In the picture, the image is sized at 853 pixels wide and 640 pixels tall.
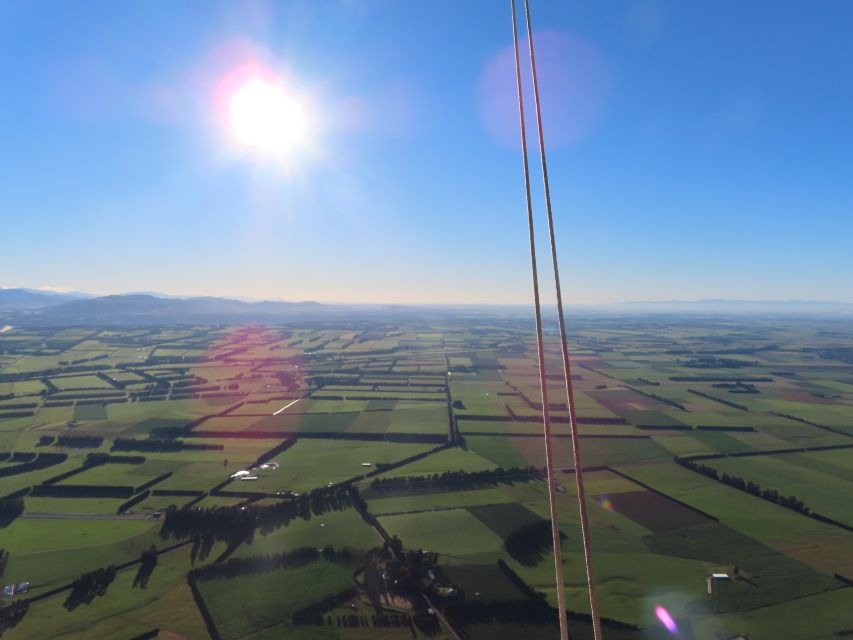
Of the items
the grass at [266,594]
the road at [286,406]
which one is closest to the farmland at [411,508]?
the grass at [266,594]

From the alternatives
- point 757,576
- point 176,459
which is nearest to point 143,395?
point 176,459

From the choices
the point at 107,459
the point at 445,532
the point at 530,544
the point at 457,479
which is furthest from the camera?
the point at 107,459

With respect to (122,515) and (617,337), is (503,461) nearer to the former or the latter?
(122,515)

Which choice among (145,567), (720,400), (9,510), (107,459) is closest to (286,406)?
(107,459)

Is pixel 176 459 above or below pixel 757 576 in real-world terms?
above

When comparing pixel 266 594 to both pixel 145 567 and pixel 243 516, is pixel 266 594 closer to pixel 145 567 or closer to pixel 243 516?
pixel 145 567

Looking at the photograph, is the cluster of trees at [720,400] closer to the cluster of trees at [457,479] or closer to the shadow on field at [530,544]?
the cluster of trees at [457,479]

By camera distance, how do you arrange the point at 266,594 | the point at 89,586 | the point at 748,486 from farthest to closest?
the point at 748,486 → the point at 89,586 → the point at 266,594
